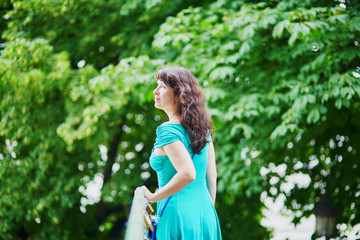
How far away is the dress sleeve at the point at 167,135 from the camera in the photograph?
2.08 meters

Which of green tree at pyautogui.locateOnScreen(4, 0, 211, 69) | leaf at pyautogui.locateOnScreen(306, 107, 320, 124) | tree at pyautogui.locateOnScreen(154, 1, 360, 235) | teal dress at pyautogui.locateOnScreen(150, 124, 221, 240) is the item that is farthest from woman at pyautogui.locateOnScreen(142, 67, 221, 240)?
green tree at pyautogui.locateOnScreen(4, 0, 211, 69)

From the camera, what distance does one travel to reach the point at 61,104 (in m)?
7.29

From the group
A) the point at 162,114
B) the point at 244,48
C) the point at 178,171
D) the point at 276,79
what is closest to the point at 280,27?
the point at 244,48

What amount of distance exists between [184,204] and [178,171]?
0.20 m

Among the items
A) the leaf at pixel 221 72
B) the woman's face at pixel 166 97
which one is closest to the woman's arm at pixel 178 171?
the woman's face at pixel 166 97

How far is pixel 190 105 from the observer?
7.43 feet

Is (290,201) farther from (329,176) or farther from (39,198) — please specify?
(39,198)

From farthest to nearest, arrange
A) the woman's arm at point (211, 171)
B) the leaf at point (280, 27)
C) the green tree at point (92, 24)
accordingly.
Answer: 1. the green tree at point (92, 24)
2. the leaf at point (280, 27)
3. the woman's arm at point (211, 171)

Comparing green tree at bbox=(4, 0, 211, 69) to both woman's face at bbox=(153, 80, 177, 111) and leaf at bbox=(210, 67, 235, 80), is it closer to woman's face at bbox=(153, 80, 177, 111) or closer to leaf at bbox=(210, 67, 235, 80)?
leaf at bbox=(210, 67, 235, 80)

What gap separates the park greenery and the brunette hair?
242 cm

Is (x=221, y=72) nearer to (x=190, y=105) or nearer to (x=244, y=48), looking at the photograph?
(x=244, y=48)

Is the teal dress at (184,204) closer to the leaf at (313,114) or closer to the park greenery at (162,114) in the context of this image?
the park greenery at (162,114)

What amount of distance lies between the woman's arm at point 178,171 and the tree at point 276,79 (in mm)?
2754

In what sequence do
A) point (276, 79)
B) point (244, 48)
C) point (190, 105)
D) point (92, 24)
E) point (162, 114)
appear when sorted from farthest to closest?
1. point (162, 114)
2. point (92, 24)
3. point (276, 79)
4. point (244, 48)
5. point (190, 105)
